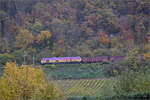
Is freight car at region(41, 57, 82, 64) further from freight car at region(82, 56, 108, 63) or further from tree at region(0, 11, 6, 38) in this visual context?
tree at region(0, 11, 6, 38)

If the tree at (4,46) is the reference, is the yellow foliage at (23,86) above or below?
above

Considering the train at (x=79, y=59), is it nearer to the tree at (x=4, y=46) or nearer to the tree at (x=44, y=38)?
the tree at (x=44, y=38)

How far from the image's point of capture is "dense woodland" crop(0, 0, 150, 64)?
876 inches

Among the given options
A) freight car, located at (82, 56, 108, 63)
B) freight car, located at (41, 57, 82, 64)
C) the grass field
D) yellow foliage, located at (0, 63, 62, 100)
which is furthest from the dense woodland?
yellow foliage, located at (0, 63, 62, 100)

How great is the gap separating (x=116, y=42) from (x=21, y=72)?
16896 mm

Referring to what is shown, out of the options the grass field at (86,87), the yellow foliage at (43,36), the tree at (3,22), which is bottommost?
the grass field at (86,87)

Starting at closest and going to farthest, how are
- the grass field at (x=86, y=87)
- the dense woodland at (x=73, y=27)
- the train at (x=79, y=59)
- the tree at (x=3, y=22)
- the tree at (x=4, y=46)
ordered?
the grass field at (x=86, y=87) → the train at (x=79, y=59) → the tree at (x=4, y=46) → the dense woodland at (x=73, y=27) → the tree at (x=3, y=22)

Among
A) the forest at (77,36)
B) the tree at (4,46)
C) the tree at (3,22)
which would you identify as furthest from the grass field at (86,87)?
the tree at (3,22)

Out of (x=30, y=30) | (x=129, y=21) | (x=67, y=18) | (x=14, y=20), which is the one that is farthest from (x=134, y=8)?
(x=14, y=20)

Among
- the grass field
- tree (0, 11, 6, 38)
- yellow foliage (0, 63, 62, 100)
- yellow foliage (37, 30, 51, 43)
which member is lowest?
the grass field

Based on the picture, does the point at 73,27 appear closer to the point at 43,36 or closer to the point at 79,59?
the point at 43,36

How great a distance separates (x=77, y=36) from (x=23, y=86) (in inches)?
675

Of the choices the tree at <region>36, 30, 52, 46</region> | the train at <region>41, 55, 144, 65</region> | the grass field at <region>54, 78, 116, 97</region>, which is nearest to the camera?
the grass field at <region>54, 78, 116, 97</region>

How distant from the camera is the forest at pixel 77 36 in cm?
1720
